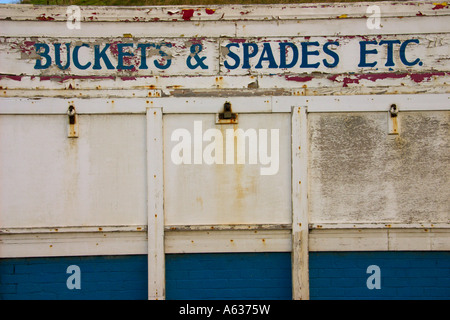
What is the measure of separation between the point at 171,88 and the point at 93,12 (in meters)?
0.95

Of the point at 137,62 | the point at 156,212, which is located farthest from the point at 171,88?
the point at 156,212

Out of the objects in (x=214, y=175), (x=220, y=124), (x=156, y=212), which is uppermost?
(x=220, y=124)

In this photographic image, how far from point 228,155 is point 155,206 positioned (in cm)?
77

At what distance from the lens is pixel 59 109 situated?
11.2 feet

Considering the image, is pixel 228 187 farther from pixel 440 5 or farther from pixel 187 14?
pixel 440 5

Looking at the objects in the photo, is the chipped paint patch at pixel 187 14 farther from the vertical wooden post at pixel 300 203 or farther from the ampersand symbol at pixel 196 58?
the vertical wooden post at pixel 300 203

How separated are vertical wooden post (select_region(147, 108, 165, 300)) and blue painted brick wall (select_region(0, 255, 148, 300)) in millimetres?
108

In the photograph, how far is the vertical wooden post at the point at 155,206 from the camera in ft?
11.2

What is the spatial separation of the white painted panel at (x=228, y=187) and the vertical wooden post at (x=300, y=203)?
0.06 m

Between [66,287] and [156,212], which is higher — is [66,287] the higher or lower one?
the lower one

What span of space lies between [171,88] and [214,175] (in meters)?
0.85

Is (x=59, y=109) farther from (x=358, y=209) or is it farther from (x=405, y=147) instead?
(x=405, y=147)

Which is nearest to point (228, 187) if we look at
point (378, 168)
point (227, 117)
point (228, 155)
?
point (228, 155)

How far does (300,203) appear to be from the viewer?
135 inches
